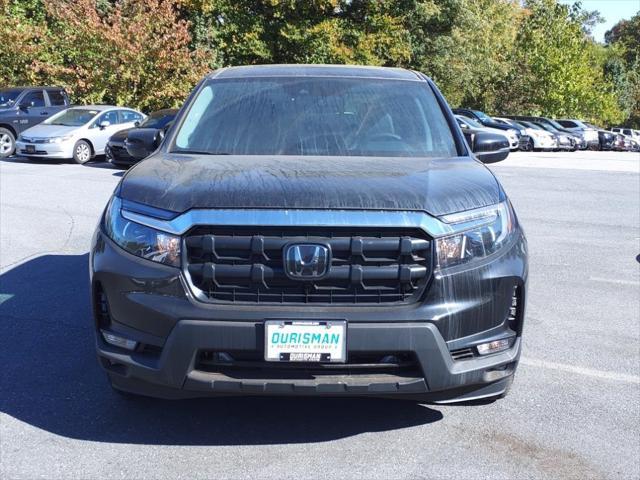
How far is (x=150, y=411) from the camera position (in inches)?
153

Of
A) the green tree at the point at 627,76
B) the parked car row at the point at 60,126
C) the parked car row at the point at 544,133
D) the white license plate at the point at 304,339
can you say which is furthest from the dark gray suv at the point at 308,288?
the green tree at the point at 627,76

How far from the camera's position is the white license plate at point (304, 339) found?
3107 mm

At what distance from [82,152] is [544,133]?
2345cm

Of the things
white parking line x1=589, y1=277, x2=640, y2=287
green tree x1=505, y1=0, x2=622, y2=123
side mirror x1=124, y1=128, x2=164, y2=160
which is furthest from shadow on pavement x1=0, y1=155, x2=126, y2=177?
green tree x1=505, y1=0, x2=622, y2=123

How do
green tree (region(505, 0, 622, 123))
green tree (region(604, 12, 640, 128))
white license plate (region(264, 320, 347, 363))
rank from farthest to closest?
green tree (region(604, 12, 640, 128)) → green tree (region(505, 0, 622, 123)) → white license plate (region(264, 320, 347, 363))

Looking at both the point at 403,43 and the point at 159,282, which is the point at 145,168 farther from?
the point at 403,43

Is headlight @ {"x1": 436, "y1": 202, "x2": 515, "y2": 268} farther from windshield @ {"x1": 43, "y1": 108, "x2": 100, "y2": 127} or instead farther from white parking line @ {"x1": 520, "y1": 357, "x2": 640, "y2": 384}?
windshield @ {"x1": 43, "y1": 108, "x2": 100, "y2": 127}

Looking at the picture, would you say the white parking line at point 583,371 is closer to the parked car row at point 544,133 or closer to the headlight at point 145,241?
the headlight at point 145,241

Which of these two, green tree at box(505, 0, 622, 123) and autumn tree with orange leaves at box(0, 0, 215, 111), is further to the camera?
green tree at box(505, 0, 622, 123)

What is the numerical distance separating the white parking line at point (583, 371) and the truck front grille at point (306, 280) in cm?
189

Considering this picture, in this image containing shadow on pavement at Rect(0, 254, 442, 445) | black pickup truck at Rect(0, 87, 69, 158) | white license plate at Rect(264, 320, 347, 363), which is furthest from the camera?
black pickup truck at Rect(0, 87, 69, 158)

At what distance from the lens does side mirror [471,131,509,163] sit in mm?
5070

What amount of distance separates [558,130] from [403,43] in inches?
398

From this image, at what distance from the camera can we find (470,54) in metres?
39.6
